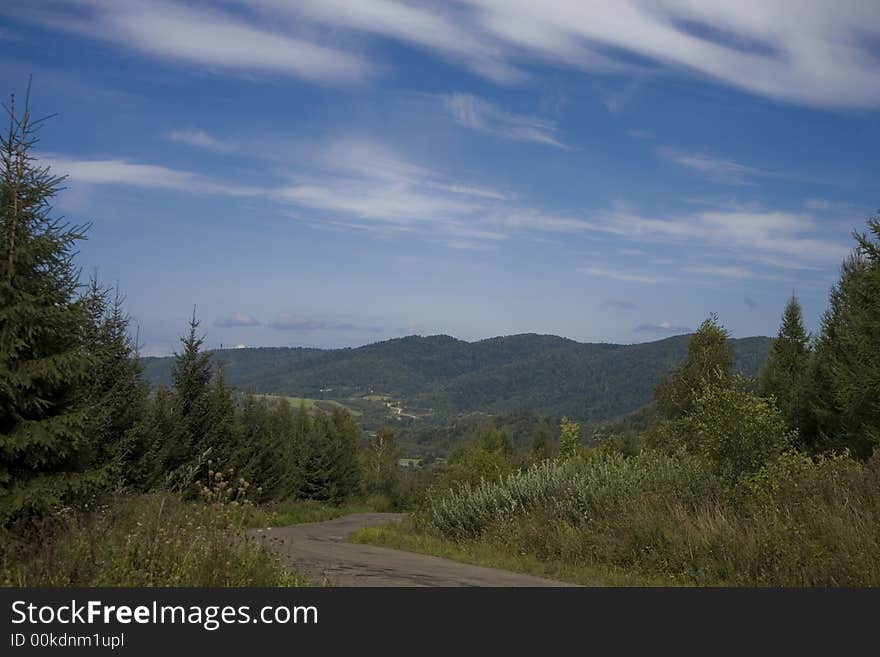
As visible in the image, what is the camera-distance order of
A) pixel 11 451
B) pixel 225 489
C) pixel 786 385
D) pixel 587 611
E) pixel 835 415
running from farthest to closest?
pixel 786 385
pixel 835 415
pixel 11 451
pixel 225 489
pixel 587 611

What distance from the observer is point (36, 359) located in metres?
11.4

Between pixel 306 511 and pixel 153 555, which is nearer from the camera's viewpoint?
pixel 153 555

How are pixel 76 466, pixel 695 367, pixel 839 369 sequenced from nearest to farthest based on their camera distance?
pixel 76 466 → pixel 839 369 → pixel 695 367

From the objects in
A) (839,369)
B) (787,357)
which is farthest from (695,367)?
(839,369)

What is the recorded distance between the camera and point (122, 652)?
532 cm

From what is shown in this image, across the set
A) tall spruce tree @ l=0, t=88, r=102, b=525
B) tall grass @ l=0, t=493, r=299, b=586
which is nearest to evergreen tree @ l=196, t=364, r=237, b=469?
tall spruce tree @ l=0, t=88, r=102, b=525

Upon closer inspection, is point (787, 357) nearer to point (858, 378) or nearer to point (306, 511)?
point (858, 378)

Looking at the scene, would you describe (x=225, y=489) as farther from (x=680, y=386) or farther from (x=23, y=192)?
(x=680, y=386)

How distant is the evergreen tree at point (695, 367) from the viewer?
47094 millimetres

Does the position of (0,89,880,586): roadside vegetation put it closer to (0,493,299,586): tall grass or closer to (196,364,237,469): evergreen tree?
(0,493,299,586): tall grass

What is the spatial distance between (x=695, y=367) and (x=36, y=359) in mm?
43185

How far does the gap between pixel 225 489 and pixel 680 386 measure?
146 feet

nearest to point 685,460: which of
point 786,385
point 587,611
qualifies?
point 587,611

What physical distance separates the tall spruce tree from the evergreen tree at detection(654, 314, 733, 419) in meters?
40.2
